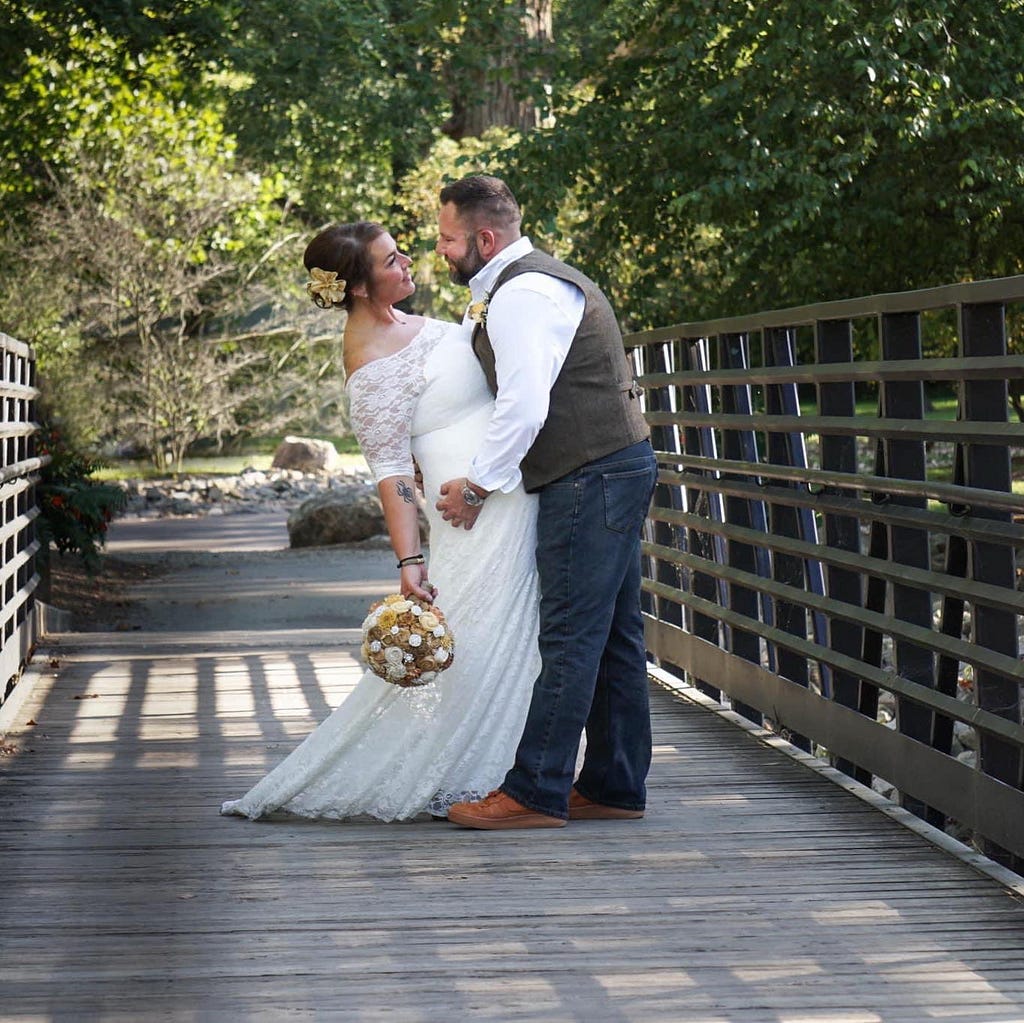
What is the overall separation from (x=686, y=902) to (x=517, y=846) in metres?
0.73

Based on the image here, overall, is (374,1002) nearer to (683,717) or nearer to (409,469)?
(409,469)

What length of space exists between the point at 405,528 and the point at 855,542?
1.60m

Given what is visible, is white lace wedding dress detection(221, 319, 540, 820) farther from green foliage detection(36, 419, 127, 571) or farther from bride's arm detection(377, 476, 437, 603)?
green foliage detection(36, 419, 127, 571)

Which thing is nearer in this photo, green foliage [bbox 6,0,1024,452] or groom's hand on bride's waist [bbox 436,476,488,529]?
groom's hand on bride's waist [bbox 436,476,488,529]

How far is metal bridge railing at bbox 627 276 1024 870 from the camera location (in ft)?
15.6

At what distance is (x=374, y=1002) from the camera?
3.74 meters

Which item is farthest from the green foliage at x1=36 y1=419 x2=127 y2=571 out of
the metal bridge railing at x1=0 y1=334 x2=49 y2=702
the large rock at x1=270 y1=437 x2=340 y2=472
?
the large rock at x1=270 y1=437 x2=340 y2=472

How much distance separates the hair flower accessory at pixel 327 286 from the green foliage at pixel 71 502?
256 inches

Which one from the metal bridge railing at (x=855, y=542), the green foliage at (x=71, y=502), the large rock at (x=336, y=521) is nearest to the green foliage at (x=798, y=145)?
the large rock at (x=336, y=521)

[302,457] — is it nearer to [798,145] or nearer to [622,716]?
[798,145]

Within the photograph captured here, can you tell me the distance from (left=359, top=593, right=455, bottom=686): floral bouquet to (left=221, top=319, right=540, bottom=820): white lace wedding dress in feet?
0.54

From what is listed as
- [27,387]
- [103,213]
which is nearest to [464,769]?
[27,387]

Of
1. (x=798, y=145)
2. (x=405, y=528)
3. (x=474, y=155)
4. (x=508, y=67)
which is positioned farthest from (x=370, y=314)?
(x=474, y=155)

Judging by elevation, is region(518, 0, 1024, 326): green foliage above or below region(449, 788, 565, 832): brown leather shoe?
above
